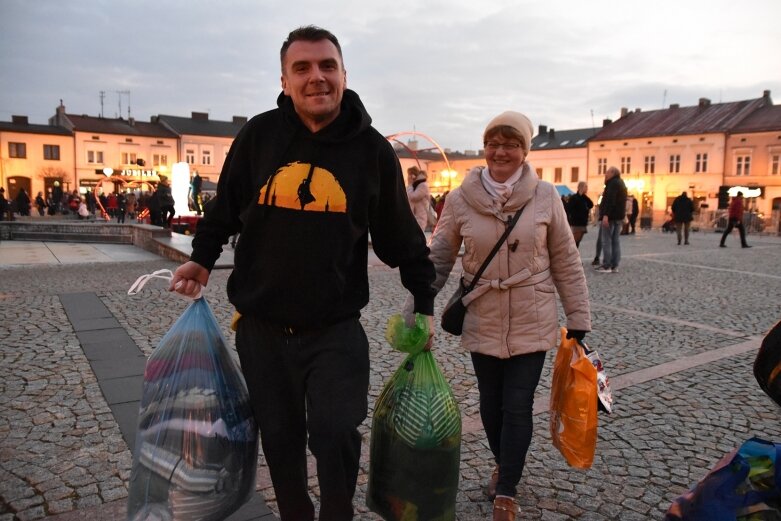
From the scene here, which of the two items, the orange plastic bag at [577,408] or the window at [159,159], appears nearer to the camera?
the orange plastic bag at [577,408]

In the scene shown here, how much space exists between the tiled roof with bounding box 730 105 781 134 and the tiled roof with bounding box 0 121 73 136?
55.7m

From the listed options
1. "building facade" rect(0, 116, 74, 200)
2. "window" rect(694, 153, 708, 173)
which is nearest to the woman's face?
"window" rect(694, 153, 708, 173)

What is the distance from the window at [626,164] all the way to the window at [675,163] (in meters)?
3.47

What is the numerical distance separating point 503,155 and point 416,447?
1.30 m

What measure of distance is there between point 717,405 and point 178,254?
953 cm

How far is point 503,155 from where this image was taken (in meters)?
2.66

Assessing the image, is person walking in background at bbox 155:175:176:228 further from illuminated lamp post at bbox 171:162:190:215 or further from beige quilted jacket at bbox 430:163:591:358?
beige quilted jacket at bbox 430:163:591:358

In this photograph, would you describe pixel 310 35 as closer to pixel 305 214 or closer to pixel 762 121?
pixel 305 214

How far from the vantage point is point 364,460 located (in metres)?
3.18

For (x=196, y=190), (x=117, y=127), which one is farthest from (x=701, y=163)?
(x=117, y=127)

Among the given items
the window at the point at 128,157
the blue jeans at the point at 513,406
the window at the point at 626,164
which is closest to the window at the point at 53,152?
the window at the point at 128,157

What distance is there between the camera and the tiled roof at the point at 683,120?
47.2m

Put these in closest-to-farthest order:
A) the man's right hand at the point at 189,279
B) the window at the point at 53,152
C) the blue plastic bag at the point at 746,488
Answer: the blue plastic bag at the point at 746,488 < the man's right hand at the point at 189,279 < the window at the point at 53,152

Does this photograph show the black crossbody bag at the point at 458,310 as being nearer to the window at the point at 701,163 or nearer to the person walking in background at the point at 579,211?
the person walking in background at the point at 579,211
